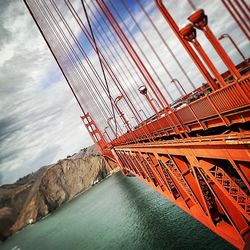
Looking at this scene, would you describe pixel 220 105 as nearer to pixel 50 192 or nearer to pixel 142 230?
pixel 142 230

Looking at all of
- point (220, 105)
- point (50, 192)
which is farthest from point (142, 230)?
point (50, 192)

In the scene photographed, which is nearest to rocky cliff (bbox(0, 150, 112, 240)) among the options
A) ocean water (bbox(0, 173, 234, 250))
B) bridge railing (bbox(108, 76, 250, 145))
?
ocean water (bbox(0, 173, 234, 250))

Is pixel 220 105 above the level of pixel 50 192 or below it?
above

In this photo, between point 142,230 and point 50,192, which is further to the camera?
point 50,192

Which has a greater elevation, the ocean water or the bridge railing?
the bridge railing

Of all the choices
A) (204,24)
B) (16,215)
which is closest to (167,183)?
(204,24)

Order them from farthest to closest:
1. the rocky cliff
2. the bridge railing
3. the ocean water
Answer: the rocky cliff, the ocean water, the bridge railing

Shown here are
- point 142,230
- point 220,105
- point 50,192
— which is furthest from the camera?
point 50,192

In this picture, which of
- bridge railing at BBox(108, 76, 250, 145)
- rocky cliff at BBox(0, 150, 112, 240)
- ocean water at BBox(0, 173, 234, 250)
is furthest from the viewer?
rocky cliff at BBox(0, 150, 112, 240)

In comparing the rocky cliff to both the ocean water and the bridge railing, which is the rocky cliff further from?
the bridge railing
